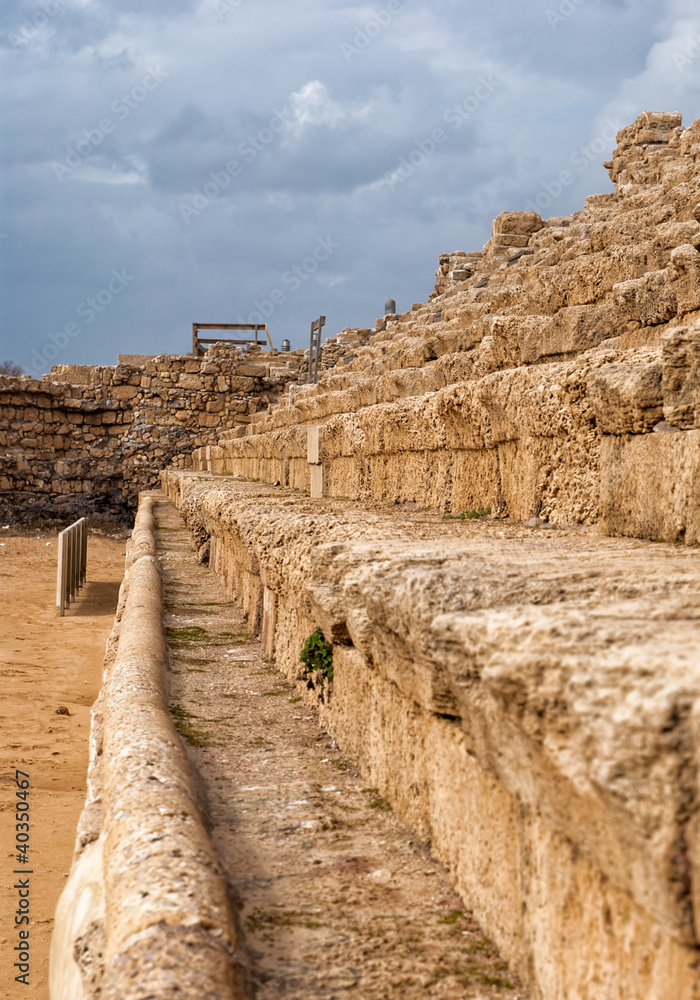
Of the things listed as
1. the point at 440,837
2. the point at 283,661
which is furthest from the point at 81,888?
the point at 283,661

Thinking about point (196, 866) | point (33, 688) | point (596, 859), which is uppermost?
point (596, 859)

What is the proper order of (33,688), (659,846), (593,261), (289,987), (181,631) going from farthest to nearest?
1. (33,688)
2. (593,261)
3. (181,631)
4. (289,987)
5. (659,846)

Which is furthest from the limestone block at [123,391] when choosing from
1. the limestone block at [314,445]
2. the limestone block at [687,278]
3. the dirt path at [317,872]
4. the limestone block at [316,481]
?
the dirt path at [317,872]

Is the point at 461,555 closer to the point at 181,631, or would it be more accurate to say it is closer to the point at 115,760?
the point at 115,760

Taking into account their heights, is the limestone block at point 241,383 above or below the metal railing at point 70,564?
above

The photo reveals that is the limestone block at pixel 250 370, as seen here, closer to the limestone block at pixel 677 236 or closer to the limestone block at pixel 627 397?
the limestone block at pixel 677 236

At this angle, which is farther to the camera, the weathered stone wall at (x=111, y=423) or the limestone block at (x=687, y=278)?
the weathered stone wall at (x=111, y=423)

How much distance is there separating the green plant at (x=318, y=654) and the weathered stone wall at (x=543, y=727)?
9 cm

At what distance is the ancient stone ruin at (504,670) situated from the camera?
109 centimetres

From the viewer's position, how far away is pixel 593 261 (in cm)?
636

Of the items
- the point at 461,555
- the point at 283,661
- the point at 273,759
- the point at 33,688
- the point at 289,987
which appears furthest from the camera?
the point at 33,688

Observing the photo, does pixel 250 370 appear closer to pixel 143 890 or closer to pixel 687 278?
pixel 687 278

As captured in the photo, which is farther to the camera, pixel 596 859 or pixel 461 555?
pixel 461 555

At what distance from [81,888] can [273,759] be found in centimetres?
82
